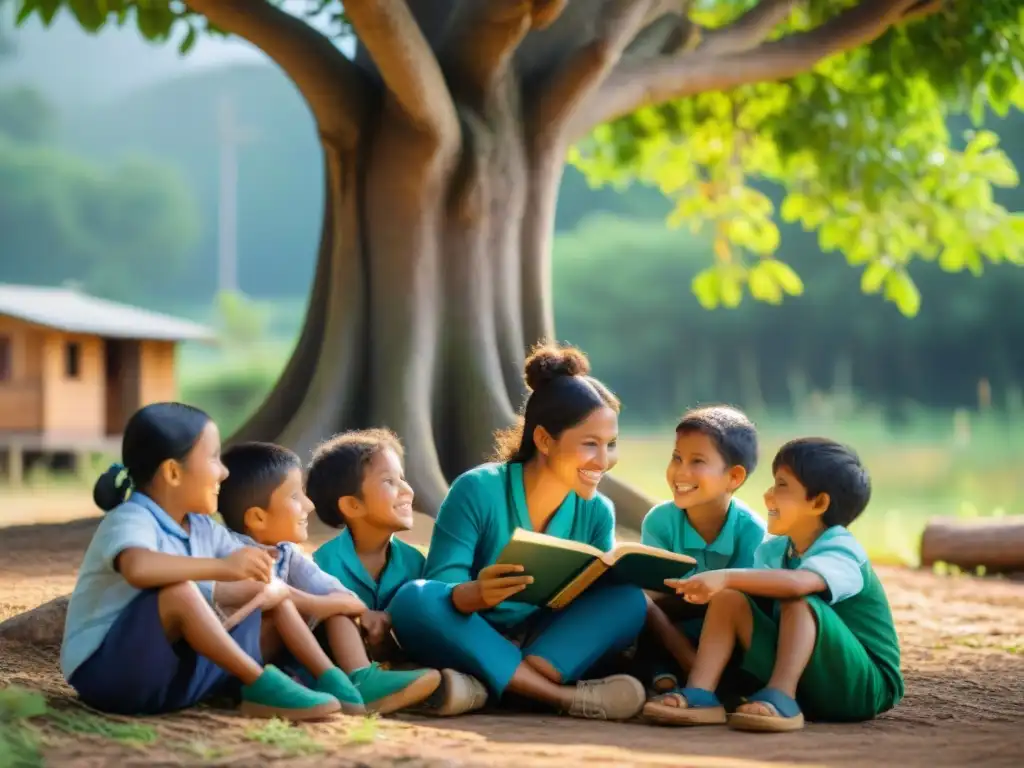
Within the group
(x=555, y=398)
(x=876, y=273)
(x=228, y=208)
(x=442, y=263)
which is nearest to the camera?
(x=555, y=398)

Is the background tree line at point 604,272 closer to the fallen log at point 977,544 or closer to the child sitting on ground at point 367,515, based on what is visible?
the fallen log at point 977,544

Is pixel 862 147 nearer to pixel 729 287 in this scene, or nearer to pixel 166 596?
pixel 729 287

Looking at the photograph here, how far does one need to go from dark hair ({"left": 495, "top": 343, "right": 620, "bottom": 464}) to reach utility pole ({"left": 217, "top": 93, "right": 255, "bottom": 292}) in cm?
3917

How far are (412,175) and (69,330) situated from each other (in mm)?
10972

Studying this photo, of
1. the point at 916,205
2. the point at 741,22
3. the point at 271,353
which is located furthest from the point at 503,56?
the point at 271,353

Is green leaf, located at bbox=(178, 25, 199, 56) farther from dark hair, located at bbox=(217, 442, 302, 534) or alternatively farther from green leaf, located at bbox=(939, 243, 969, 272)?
green leaf, located at bbox=(939, 243, 969, 272)

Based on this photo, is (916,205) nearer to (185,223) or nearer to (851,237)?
(851,237)

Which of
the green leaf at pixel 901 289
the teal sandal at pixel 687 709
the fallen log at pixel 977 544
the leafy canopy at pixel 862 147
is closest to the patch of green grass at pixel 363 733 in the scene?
the teal sandal at pixel 687 709

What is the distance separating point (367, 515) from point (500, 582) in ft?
2.56

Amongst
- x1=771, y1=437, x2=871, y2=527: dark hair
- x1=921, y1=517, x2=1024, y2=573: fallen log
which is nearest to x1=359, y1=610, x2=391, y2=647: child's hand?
x1=771, y1=437, x2=871, y2=527: dark hair

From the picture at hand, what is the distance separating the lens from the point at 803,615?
4.02 meters

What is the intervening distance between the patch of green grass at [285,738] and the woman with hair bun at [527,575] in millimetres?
703

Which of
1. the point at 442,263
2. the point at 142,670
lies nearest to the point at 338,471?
the point at 142,670

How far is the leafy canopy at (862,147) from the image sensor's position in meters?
10.3
